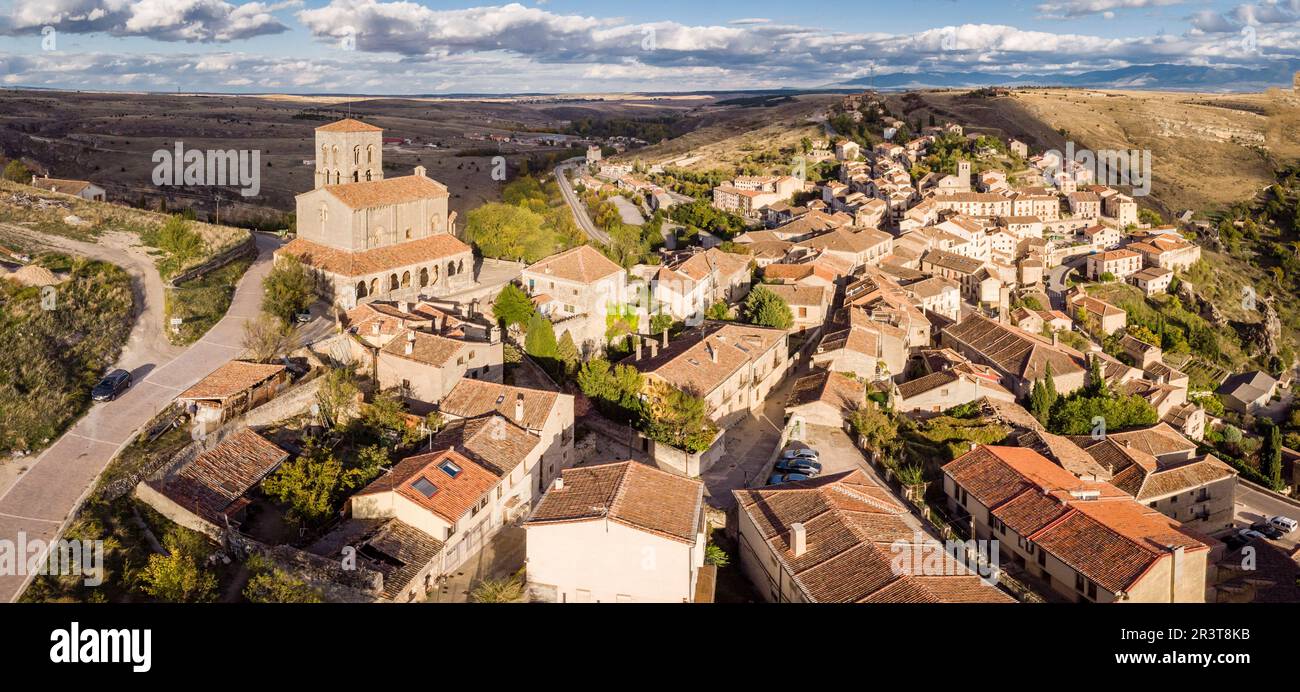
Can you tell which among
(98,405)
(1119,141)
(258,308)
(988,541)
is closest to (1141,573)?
(988,541)

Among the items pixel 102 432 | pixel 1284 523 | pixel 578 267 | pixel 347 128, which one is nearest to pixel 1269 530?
pixel 1284 523

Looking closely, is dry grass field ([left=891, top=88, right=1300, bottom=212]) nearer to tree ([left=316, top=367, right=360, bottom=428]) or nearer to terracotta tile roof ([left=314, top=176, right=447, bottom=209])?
terracotta tile roof ([left=314, top=176, right=447, bottom=209])

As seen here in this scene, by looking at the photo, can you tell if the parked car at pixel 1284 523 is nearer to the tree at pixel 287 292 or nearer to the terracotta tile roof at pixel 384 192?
the tree at pixel 287 292

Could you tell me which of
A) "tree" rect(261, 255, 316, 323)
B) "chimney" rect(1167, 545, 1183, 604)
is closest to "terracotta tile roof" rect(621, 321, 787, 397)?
"tree" rect(261, 255, 316, 323)

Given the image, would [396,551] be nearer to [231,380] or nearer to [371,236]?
[231,380]

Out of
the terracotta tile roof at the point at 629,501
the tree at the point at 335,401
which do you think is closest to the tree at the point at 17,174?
the tree at the point at 335,401
